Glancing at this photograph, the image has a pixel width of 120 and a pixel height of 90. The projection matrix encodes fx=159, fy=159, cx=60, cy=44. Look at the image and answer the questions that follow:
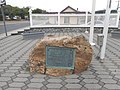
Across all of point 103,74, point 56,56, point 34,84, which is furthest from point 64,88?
point 103,74

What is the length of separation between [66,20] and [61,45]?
10486 millimetres

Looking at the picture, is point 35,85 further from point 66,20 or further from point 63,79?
point 66,20

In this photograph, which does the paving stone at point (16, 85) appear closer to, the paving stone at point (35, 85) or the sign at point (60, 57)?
the paving stone at point (35, 85)

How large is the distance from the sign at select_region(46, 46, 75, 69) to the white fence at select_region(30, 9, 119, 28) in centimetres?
1002

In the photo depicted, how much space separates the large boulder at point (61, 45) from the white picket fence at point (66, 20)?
992 centimetres

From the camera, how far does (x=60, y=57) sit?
Result: 14.8ft

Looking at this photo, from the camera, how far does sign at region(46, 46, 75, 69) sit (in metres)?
4.45

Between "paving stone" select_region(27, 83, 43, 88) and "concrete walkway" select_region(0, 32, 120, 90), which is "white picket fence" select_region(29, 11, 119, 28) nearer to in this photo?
"concrete walkway" select_region(0, 32, 120, 90)

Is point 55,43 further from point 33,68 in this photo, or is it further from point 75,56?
point 33,68

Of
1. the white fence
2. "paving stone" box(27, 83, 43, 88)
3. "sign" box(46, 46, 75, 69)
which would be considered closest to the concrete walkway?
"paving stone" box(27, 83, 43, 88)

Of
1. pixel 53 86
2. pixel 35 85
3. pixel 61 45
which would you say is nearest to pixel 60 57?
pixel 61 45

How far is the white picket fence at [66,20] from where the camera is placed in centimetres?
1422

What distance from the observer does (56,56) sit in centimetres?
449

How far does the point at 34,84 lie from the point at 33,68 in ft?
2.50
